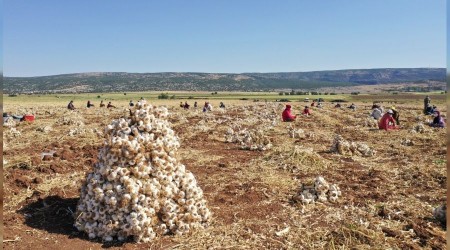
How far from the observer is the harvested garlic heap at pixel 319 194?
8.43 m

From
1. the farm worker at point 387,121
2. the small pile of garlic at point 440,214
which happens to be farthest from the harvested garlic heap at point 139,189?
the farm worker at point 387,121

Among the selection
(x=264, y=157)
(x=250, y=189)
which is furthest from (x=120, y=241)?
(x=264, y=157)

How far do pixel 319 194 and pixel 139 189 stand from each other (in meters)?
3.78

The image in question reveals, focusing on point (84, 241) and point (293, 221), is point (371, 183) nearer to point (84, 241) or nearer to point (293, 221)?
point (293, 221)

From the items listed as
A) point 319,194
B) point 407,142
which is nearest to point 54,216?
point 319,194

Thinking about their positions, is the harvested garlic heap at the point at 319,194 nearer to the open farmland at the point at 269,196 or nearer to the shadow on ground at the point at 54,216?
the open farmland at the point at 269,196

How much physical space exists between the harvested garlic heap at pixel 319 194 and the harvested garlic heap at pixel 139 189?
2221 mm

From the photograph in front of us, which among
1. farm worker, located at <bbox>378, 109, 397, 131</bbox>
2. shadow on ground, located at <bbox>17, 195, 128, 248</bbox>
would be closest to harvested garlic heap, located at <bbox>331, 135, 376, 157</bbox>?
farm worker, located at <bbox>378, 109, 397, 131</bbox>

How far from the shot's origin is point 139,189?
664 centimetres

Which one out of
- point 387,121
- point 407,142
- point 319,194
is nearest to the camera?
point 319,194

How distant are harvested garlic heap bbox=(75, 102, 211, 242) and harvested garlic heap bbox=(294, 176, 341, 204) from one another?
2221 mm

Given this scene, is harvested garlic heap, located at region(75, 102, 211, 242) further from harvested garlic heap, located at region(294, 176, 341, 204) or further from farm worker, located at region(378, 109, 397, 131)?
farm worker, located at region(378, 109, 397, 131)

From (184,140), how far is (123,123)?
10338 millimetres

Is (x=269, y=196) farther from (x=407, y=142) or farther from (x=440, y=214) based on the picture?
(x=407, y=142)
